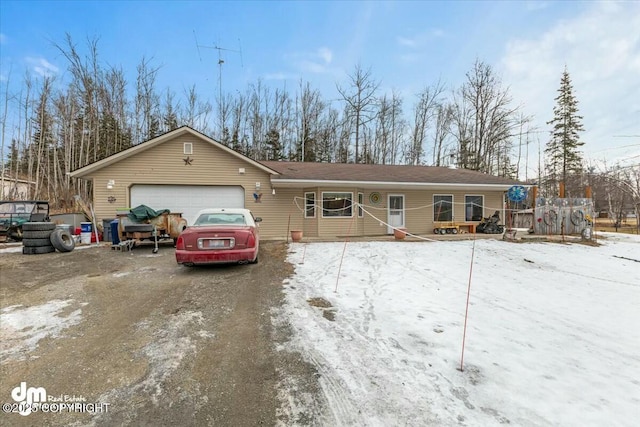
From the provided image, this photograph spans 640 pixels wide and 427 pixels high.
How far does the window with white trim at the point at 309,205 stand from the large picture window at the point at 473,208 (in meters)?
8.15

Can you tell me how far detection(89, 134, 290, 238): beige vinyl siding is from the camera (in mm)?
12211

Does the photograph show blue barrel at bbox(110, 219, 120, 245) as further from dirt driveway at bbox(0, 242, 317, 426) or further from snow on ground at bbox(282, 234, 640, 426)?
snow on ground at bbox(282, 234, 640, 426)

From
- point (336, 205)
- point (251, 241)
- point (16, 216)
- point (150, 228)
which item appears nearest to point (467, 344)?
point (251, 241)

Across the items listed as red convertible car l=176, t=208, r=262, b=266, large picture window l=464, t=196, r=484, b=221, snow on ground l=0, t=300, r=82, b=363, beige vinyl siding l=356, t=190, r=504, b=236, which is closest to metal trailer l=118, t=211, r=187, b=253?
red convertible car l=176, t=208, r=262, b=266

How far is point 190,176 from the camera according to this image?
42.2 ft

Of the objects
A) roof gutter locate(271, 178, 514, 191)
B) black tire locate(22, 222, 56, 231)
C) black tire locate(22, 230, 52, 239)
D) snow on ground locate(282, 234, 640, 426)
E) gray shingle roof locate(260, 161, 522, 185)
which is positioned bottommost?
snow on ground locate(282, 234, 640, 426)

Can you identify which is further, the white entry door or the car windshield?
the white entry door

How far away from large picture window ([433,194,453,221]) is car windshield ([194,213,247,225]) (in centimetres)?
1122

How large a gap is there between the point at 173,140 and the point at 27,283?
8016mm

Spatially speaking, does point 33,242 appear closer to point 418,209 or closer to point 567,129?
point 418,209

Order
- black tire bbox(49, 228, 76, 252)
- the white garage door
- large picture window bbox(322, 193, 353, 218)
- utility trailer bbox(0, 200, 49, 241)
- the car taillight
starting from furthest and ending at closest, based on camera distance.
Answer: large picture window bbox(322, 193, 353, 218)
utility trailer bbox(0, 200, 49, 241)
the white garage door
black tire bbox(49, 228, 76, 252)
the car taillight

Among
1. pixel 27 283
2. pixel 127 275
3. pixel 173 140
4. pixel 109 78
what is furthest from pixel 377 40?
pixel 109 78

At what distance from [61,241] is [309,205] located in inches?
355

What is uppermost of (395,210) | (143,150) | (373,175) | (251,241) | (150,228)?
(143,150)
